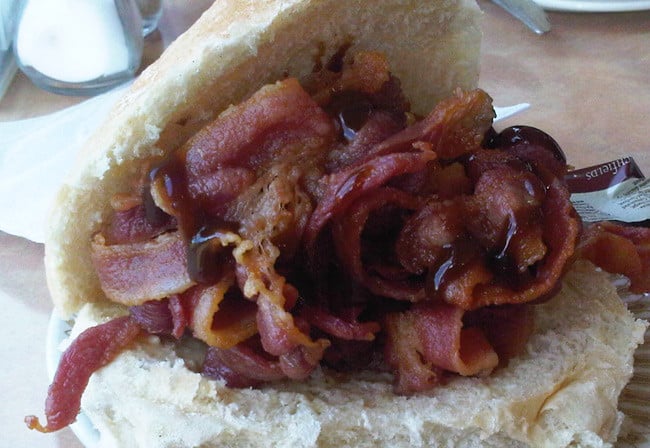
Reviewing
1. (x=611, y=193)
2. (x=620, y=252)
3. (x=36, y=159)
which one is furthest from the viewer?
(x=36, y=159)

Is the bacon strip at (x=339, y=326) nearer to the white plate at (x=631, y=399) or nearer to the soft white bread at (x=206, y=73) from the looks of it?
the soft white bread at (x=206, y=73)

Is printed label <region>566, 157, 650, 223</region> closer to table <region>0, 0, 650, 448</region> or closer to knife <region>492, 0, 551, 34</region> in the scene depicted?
table <region>0, 0, 650, 448</region>

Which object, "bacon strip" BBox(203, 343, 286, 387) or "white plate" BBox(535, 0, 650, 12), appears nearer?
"bacon strip" BBox(203, 343, 286, 387)

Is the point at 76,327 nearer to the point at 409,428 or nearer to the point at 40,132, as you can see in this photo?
the point at 409,428

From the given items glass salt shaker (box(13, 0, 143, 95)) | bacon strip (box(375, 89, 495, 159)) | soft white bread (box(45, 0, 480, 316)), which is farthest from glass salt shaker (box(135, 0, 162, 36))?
bacon strip (box(375, 89, 495, 159))

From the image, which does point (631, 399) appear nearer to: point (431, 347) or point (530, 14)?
point (431, 347)

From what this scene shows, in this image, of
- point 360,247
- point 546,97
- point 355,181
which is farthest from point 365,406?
point 546,97
